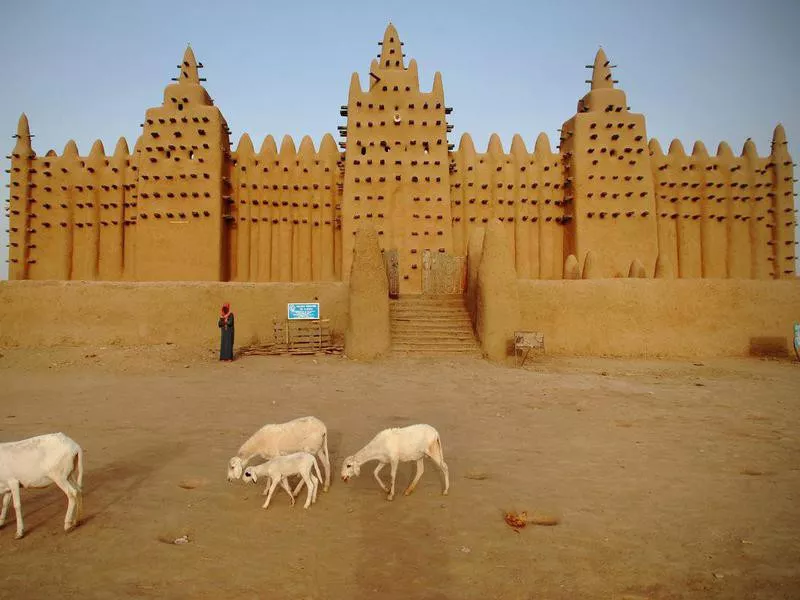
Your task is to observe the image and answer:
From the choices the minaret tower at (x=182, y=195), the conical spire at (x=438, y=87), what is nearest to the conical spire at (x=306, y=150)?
the minaret tower at (x=182, y=195)

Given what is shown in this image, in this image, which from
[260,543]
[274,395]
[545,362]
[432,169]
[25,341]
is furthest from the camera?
[432,169]

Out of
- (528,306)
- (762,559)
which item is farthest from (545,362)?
(762,559)

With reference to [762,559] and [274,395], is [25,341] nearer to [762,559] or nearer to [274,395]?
[274,395]

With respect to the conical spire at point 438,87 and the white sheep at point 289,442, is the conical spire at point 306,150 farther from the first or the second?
the white sheep at point 289,442

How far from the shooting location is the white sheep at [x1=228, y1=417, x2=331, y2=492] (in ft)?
15.1

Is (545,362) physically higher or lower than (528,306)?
lower

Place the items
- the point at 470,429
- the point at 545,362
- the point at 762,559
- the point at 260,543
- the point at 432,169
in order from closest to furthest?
the point at 762,559, the point at 260,543, the point at 470,429, the point at 545,362, the point at 432,169

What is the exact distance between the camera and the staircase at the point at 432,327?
43.1ft

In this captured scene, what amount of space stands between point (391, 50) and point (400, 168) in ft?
19.4

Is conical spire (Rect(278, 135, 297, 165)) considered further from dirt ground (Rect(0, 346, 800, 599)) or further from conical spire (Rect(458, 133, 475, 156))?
dirt ground (Rect(0, 346, 800, 599))

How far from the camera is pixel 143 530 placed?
12.4 feet

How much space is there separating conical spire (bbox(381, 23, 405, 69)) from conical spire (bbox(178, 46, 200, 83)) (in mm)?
8276

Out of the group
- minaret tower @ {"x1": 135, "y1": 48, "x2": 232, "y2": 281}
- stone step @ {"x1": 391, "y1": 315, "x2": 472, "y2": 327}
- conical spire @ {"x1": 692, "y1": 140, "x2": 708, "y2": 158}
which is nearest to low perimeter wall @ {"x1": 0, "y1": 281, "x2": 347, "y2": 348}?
stone step @ {"x1": 391, "y1": 315, "x2": 472, "y2": 327}

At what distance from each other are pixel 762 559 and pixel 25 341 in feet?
53.7
